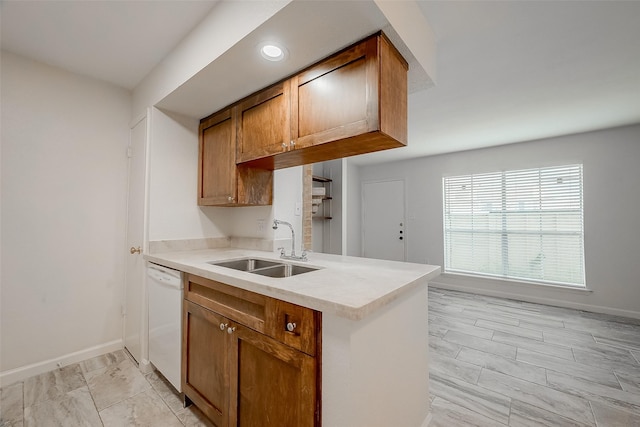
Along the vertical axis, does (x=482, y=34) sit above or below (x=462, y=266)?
above

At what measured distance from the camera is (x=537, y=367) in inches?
85.1

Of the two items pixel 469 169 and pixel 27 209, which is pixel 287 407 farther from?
pixel 469 169

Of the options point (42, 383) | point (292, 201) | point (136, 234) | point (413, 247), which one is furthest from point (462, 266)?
point (42, 383)

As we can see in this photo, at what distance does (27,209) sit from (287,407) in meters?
2.45

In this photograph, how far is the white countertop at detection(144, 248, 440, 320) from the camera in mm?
882

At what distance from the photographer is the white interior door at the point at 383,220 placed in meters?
5.14

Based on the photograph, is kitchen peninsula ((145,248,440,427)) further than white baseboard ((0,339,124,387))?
No

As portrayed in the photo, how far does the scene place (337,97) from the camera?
134 cm

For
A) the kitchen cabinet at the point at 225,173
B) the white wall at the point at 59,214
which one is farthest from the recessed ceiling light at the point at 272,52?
the white wall at the point at 59,214

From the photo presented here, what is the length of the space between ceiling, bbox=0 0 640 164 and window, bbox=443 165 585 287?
1.36 meters

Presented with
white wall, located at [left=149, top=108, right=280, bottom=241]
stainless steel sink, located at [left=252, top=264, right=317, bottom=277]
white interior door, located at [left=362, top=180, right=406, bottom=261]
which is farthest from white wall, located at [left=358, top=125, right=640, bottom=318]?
stainless steel sink, located at [left=252, top=264, right=317, bottom=277]

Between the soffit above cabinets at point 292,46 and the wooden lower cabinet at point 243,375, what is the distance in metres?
1.38

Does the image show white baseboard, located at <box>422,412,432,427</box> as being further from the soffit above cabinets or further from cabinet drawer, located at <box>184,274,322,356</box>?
the soffit above cabinets

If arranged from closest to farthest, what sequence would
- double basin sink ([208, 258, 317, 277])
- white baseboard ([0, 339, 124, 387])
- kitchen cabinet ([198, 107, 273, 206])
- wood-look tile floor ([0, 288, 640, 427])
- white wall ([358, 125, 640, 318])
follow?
wood-look tile floor ([0, 288, 640, 427]) < double basin sink ([208, 258, 317, 277]) < white baseboard ([0, 339, 124, 387]) < kitchen cabinet ([198, 107, 273, 206]) < white wall ([358, 125, 640, 318])
